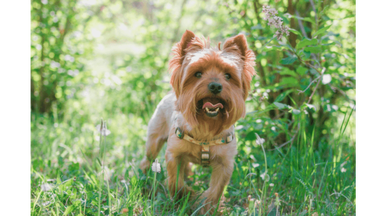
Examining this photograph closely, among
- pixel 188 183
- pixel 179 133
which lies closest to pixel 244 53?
pixel 179 133

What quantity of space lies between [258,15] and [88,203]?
311cm

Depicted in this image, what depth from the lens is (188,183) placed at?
11.5ft

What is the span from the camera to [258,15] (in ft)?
12.9

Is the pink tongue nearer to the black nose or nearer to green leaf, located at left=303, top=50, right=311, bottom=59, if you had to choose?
the black nose

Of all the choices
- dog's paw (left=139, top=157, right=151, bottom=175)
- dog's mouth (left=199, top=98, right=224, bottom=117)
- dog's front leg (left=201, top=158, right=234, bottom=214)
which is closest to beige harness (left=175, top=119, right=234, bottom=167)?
dog's front leg (left=201, top=158, right=234, bottom=214)

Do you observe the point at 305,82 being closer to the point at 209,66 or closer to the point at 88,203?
the point at 209,66

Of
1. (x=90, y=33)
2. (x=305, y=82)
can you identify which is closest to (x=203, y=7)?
(x=90, y=33)

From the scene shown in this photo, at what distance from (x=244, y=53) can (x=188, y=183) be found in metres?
1.70

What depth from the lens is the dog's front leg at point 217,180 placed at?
9.20ft

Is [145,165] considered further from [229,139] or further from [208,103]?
[208,103]

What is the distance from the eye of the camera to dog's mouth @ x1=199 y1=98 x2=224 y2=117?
2566 mm

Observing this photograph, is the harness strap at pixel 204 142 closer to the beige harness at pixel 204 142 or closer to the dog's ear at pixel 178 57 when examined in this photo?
the beige harness at pixel 204 142

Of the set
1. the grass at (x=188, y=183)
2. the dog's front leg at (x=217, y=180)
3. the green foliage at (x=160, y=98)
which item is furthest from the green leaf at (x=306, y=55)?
the dog's front leg at (x=217, y=180)

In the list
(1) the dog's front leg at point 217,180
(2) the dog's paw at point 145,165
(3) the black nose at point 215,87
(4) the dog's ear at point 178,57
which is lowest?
(2) the dog's paw at point 145,165
